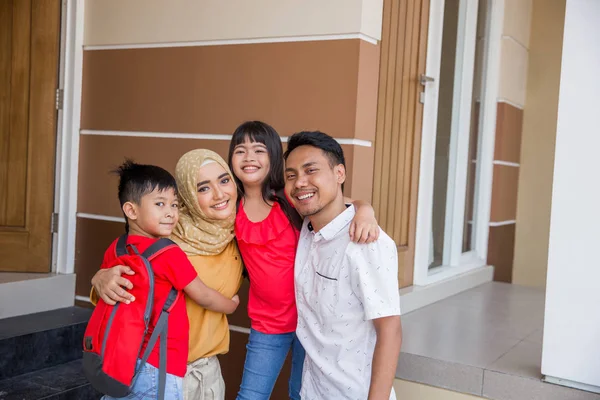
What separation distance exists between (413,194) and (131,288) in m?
1.97

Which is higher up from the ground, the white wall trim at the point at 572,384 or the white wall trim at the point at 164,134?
the white wall trim at the point at 164,134

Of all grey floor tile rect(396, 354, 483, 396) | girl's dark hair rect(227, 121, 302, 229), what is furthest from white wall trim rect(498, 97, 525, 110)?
girl's dark hair rect(227, 121, 302, 229)

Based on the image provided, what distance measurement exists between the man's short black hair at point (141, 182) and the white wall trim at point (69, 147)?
1608mm

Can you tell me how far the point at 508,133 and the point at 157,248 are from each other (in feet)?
12.1

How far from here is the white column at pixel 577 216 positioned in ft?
7.07

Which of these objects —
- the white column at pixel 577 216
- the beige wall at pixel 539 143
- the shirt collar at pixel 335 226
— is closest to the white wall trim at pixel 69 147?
the shirt collar at pixel 335 226

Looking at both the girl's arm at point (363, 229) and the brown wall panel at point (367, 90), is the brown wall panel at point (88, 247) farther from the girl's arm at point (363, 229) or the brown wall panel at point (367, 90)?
the girl's arm at point (363, 229)

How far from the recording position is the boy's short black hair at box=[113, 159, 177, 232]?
5.93ft

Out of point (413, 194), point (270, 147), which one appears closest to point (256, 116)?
point (270, 147)

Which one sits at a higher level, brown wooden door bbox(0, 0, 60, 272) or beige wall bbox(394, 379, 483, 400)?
brown wooden door bbox(0, 0, 60, 272)

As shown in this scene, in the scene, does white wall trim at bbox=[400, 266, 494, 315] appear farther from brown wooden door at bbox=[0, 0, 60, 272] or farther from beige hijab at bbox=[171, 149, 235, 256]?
brown wooden door at bbox=[0, 0, 60, 272]

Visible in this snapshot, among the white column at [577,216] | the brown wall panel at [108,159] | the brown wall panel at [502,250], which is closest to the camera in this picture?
the white column at [577,216]

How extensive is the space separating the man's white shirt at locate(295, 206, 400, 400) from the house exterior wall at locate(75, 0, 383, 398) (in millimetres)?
839

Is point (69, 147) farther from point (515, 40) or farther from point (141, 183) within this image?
point (515, 40)
